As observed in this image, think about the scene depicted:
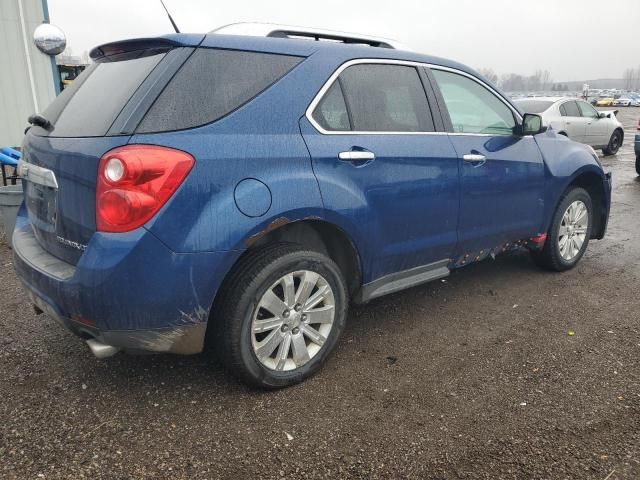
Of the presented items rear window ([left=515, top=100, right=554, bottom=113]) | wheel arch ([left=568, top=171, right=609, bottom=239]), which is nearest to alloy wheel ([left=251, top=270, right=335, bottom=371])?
wheel arch ([left=568, top=171, right=609, bottom=239])

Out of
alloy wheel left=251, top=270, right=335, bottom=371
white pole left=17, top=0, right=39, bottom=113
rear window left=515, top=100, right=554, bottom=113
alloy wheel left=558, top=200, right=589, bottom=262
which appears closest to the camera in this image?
alloy wheel left=251, top=270, right=335, bottom=371

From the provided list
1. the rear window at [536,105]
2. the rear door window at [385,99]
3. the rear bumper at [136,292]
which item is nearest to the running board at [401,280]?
the rear door window at [385,99]

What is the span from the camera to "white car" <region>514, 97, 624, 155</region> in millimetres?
12258

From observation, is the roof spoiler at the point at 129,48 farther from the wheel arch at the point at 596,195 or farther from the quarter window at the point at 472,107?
the wheel arch at the point at 596,195

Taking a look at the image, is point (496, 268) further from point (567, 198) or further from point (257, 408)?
point (257, 408)

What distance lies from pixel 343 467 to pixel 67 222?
1.63m

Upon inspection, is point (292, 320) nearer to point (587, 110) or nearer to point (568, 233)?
point (568, 233)

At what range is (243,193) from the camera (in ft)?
7.95

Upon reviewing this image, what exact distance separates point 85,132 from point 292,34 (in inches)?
50.2

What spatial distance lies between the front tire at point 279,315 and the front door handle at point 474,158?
128cm

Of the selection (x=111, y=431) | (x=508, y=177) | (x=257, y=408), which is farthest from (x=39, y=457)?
(x=508, y=177)

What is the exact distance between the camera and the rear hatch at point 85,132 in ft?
7.62

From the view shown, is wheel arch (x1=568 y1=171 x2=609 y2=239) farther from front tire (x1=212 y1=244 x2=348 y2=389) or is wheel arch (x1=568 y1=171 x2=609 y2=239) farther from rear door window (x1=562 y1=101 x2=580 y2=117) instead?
rear door window (x1=562 y1=101 x2=580 y2=117)

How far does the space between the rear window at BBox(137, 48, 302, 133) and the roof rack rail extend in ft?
0.69
